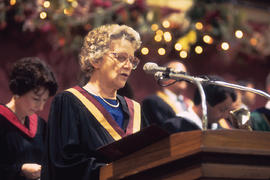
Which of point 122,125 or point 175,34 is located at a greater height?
point 175,34

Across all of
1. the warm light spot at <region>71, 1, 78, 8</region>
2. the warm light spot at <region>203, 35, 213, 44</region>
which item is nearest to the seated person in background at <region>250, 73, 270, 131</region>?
the warm light spot at <region>203, 35, 213, 44</region>

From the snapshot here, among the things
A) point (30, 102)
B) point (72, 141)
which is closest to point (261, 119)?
point (30, 102)

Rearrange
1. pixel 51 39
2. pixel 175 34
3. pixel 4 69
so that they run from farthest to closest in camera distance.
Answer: pixel 175 34 < pixel 51 39 < pixel 4 69

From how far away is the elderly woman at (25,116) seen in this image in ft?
12.7

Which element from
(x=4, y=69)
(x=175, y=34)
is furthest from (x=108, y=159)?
(x=175, y=34)

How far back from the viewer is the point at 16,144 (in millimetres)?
3918

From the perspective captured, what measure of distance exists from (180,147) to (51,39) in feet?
13.4

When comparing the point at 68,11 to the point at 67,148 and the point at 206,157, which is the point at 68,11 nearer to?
the point at 67,148

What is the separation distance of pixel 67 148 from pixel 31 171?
80 cm

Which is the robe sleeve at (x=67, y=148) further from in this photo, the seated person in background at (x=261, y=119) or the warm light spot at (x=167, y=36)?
the warm light spot at (x=167, y=36)

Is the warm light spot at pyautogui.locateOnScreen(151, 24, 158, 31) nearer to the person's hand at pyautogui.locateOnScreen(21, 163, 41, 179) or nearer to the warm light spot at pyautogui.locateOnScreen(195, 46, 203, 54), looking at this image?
the warm light spot at pyautogui.locateOnScreen(195, 46, 203, 54)

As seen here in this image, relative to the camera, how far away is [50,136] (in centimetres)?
304

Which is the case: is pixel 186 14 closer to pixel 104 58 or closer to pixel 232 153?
pixel 104 58

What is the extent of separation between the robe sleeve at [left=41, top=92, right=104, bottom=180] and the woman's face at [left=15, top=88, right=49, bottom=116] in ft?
3.21
